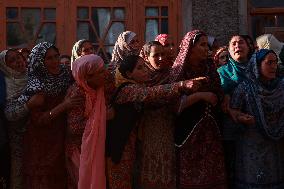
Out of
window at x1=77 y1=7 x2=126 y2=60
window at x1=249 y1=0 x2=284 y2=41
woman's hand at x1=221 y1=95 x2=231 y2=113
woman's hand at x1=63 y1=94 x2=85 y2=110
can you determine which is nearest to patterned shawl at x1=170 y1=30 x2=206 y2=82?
woman's hand at x1=221 y1=95 x2=231 y2=113

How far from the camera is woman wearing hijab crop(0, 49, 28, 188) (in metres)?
4.15

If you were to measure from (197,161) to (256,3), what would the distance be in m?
3.79

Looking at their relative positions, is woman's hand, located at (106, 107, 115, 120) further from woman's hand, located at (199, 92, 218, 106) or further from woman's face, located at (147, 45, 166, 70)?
woman's hand, located at (199, 92, 218, 106)

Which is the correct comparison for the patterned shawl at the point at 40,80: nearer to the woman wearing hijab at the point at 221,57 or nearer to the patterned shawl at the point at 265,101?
the patterned shawl at the point at 265,101

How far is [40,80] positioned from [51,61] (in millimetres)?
179

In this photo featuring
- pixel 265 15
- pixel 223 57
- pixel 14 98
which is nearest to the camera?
pixel 14 98

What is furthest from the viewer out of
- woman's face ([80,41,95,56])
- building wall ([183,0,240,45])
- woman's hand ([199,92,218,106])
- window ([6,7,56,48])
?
window ([6,7,56,48])

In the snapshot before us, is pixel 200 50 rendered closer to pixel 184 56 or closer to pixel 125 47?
pixel 184 56

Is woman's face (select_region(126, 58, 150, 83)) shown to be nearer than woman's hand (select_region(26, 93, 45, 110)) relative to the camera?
Yes

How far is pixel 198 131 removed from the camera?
3.70 m

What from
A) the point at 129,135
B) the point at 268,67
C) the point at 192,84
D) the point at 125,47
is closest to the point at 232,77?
the point at 268,67

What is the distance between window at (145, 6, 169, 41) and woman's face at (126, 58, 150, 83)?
3001mm

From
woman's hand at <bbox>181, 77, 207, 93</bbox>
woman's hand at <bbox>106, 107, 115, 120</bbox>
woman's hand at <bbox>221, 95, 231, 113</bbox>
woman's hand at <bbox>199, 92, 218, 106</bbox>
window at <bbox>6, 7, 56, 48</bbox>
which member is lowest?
woman's hand at <bbox>106, 107, 115, 120</bbox>

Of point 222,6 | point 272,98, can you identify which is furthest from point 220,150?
point 222,6
